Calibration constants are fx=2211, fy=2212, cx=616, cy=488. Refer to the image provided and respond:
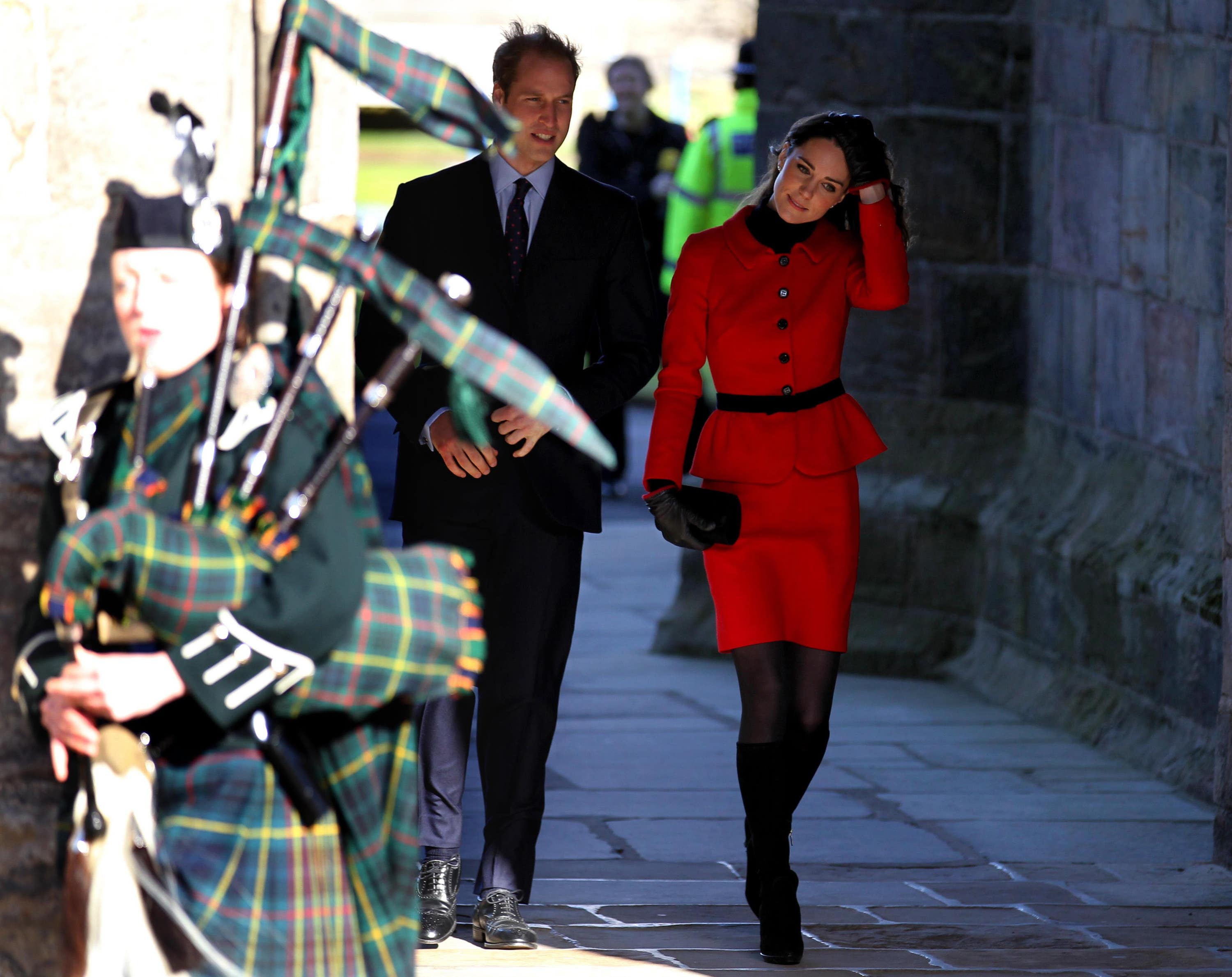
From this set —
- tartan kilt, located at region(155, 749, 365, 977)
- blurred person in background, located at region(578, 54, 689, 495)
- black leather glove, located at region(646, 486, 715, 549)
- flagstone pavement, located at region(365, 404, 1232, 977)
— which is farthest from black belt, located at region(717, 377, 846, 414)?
blurred person in background, located at region(578, 54, 689, 495)

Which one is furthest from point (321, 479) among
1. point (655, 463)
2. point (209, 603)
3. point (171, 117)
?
point (655, 463)

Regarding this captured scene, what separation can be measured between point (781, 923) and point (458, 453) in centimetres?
114

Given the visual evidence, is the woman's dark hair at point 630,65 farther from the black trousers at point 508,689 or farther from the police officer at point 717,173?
the black trousers at point 508,689

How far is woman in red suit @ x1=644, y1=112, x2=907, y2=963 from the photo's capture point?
4.56m

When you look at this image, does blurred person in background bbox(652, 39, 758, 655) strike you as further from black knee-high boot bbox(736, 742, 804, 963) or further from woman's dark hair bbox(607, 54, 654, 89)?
black knee-high boot bbox(736, 742, 804, 963)

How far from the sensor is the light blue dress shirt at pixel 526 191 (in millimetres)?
4602

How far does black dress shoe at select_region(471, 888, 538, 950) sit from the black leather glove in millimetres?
792

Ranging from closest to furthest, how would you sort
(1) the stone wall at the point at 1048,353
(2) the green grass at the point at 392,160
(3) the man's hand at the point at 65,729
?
(3) the man's hand at the point at 65,729 → (1) the stone wall at the point at 1048,353 → (2) the green grass at the point at 392,160

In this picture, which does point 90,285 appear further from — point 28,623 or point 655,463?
point 655,463

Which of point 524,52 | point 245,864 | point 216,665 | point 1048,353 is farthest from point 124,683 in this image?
point 1048,353

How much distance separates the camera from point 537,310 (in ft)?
14.9

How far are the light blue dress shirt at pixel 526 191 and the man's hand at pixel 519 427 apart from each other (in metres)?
0.39

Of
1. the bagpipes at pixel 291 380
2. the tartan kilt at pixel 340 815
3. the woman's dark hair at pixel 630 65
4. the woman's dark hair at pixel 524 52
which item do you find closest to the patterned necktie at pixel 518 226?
the woman's dark hair at pixel 524 52

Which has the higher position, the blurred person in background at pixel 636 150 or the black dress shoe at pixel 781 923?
the blurred person in background at pixel 636 150
